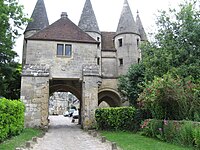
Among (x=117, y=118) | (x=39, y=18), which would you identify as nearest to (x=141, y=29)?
(x=39, y=18)

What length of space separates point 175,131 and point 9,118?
746cm

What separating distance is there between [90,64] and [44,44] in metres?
4.06

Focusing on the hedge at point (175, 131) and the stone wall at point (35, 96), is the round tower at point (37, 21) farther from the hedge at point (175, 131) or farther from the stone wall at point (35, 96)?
the hedge at point (175, 131)

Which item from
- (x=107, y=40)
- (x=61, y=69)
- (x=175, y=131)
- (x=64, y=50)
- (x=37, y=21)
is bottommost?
(x=175, y=131)

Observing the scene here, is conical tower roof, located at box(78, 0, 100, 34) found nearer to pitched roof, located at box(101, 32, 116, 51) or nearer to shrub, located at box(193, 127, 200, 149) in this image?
pitched roof, located at box(101, 32, 116, 51)

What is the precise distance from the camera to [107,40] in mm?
29953

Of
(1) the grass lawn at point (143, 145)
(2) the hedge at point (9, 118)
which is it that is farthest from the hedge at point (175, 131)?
(2) the hedge at point (9, 118)

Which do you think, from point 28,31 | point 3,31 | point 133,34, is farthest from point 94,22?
point 3,31

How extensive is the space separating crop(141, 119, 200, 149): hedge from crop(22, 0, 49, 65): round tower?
17.3m

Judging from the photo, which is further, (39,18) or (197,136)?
(39,18)

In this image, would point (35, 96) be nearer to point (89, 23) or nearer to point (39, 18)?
point (39, 18)

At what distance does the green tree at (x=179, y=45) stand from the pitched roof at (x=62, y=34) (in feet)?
20.3

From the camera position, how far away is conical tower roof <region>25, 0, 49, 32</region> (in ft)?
86.3

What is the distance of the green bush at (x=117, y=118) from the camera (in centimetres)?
1617
